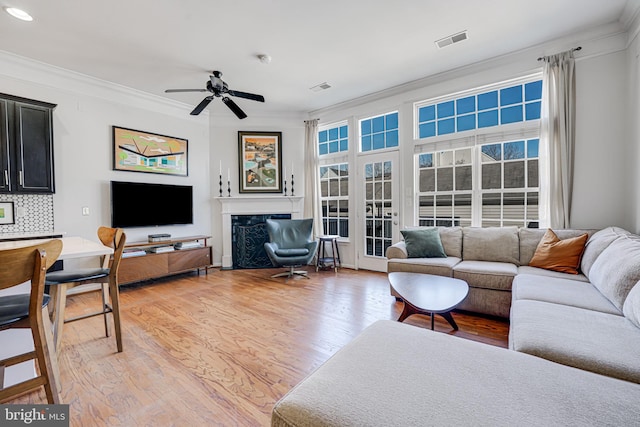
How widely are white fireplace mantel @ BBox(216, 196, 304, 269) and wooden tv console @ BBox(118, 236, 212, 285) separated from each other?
0.41 metres

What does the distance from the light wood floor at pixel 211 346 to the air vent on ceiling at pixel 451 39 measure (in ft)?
9.60

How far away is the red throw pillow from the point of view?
2621 millimetres

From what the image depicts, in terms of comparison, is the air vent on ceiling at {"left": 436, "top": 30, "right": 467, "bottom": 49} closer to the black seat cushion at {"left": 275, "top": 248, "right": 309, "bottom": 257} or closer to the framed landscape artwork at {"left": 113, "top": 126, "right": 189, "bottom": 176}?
the black seat cushion at {"left": 275, "top": 248, "right": 309, "bottom": 257}

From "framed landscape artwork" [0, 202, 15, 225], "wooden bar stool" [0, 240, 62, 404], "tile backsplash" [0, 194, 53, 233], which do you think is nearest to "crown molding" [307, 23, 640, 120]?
"wooden bar stool" [0, 240, 62, 404]

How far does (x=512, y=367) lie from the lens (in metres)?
1.03

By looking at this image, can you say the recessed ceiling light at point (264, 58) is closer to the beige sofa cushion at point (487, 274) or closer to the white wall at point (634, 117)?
the beige sofa cushion at point (487, 274)

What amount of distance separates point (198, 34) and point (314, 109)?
264cm

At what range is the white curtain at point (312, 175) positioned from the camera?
5.21 m

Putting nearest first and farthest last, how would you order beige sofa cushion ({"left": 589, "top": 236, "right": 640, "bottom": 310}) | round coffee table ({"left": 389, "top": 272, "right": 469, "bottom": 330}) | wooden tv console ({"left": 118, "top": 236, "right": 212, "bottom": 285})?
beige sofa cushion ({"left": 589, "top": 236, "right": 640, "bottom": 310}) < round coffee table ({"left": 389, "top": 272, "right": 469, "bottom": 330}) < wooden tv console ({"left": 118, "top": 236, "right": 212, "bottom": 285})

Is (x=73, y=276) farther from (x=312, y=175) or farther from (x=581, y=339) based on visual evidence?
(x=312, y=175)

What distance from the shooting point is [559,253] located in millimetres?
2703

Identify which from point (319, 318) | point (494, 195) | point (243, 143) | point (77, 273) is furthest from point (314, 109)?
point (77, 273)

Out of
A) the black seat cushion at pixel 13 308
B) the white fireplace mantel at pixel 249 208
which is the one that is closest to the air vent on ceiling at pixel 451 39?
the white fireplace mantel at pixel 249 208

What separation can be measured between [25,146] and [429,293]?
4.34 metres
